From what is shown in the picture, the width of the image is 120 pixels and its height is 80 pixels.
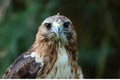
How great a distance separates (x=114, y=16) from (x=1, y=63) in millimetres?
1441

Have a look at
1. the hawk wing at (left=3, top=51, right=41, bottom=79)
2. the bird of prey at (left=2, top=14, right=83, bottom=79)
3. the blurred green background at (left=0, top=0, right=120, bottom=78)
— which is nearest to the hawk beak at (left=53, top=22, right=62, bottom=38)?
the bird of prey at (left=2, top=14, right=83, bottom=79)

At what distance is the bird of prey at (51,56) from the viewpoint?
14.0ft

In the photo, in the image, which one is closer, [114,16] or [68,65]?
[68,65]

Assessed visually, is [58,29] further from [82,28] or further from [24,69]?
[82,28]

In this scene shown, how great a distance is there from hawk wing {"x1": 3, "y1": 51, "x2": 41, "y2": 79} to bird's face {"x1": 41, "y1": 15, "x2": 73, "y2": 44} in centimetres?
19

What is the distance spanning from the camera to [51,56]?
14.5ft

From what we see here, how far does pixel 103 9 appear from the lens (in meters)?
7.59

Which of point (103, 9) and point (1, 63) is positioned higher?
point (103, 9)

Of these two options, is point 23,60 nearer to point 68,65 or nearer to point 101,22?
point 68,65

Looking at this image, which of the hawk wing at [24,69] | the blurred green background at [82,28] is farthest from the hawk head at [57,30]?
the blurred green background at [82,28]

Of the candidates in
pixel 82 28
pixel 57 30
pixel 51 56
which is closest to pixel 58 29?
pixel 57 30

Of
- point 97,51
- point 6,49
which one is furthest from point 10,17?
point 97,51

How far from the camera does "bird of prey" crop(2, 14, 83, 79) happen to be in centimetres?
428

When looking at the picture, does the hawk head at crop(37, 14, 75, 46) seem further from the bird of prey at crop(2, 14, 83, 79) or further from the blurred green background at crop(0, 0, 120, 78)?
the blurred green background at crop(0, 0, 120, 78)
